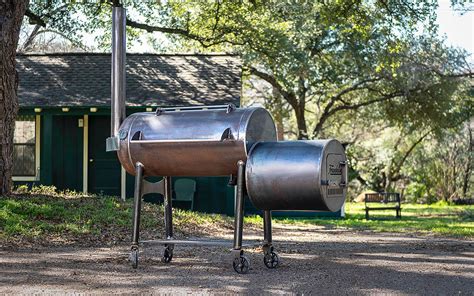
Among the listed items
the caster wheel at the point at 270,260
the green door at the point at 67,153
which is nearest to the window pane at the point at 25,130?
the green door at the point at 67,153

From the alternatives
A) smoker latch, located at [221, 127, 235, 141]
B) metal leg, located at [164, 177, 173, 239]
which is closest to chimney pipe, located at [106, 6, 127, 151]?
metal leg, located at [164, 177, 173, 239]

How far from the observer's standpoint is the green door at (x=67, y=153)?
1972cm

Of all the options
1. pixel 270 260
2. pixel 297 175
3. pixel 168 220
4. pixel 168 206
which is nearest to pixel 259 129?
pixel 297 175

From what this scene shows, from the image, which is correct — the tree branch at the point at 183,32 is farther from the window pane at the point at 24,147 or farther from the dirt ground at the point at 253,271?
the dirt ground at the point at 253,271

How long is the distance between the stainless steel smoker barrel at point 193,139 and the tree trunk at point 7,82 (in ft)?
19.2

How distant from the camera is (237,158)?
28.2 feet

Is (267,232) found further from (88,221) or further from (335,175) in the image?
(88,221)

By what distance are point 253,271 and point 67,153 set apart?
12.1m

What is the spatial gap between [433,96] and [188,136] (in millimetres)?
19376

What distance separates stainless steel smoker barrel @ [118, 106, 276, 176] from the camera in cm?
859

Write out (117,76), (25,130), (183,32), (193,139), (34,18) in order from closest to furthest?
(193,139)
(117,76)
(25,130)
(34,18)
(183,32)

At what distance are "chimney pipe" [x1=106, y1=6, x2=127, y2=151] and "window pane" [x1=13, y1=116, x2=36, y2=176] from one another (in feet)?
35.1

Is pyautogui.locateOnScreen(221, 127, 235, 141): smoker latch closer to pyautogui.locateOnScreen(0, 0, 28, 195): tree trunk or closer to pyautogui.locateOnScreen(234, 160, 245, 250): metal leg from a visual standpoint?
pyautogui.locateOnScreen(234, 160, 245, 250): metal leg

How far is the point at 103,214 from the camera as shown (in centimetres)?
1391
